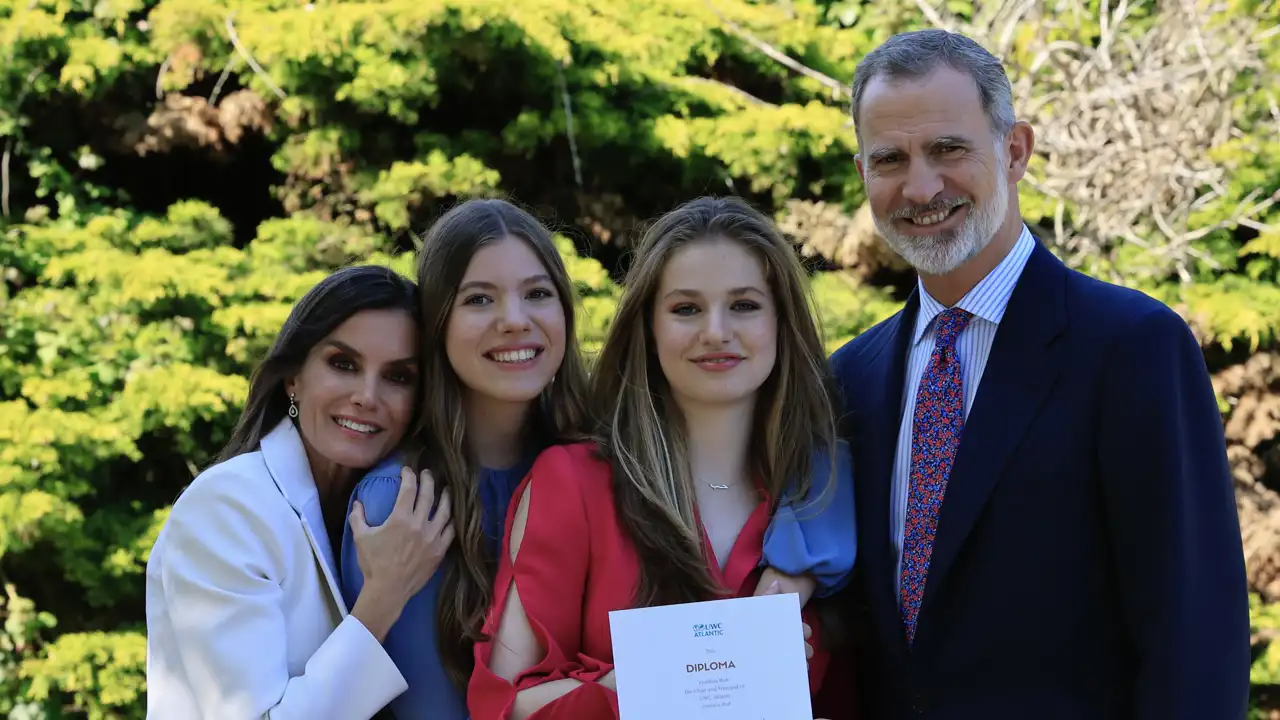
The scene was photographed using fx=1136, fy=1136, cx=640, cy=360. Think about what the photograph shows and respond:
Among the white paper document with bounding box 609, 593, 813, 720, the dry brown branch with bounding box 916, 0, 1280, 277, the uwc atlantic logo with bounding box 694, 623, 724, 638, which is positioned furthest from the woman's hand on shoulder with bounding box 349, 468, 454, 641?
the dry brown branch with bounding box 916, 0, 1280, 277

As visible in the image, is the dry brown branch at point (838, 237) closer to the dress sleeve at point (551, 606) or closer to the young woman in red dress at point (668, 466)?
the young woman in red dress at point (668, 466)

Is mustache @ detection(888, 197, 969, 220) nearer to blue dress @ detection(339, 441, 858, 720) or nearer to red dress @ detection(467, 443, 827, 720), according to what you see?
blue dress @ detection(339, 441, 858, 720)

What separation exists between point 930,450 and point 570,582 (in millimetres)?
874

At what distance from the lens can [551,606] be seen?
2482 mm

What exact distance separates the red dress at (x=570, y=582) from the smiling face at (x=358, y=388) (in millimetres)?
509

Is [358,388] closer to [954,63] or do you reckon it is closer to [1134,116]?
[954,63]

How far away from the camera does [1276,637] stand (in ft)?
19.6

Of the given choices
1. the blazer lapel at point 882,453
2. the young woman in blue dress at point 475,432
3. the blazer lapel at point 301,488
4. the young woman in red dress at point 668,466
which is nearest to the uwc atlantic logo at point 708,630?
the young woman in red dress at point 668,466

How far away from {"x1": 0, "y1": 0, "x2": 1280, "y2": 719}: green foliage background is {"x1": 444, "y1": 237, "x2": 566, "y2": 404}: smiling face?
3049 millimetres

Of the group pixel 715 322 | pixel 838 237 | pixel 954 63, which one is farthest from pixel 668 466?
pixel 838 237

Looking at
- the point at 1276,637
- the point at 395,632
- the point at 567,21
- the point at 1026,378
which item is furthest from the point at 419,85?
the point at 1276,637

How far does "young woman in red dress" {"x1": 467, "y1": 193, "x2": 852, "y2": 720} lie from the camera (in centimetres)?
248

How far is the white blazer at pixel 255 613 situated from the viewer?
2584 mm

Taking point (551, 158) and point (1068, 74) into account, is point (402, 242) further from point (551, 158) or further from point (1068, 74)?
point (1068, 74)
